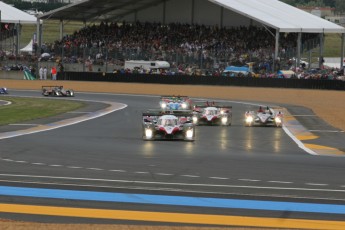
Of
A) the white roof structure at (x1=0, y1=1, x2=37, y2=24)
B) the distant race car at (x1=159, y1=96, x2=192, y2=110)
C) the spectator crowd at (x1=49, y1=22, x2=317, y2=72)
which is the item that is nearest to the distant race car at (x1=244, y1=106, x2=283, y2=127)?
the distant race car at (x1=159, y1=96, x2=192, y2=110)

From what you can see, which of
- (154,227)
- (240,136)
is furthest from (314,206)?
(240,136)

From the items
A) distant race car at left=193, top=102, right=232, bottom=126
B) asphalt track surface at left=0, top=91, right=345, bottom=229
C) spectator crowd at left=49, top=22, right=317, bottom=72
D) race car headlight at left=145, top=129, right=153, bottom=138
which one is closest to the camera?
asphalt track surface at left=0, top=91, right=345, bottom=229

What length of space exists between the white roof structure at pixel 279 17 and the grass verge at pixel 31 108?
23.2 meters

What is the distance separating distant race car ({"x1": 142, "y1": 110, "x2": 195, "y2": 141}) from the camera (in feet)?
78.9

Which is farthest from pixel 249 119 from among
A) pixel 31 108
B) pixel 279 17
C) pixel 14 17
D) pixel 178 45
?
pixel 14 17

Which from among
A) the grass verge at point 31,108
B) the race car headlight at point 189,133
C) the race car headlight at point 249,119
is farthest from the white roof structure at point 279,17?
the race car headlight at point 189,133

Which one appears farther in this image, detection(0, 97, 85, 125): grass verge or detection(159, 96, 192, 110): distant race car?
detection(159, 96, 192, 110): distant race car

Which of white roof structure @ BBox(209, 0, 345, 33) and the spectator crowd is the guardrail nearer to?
the spectator crowd

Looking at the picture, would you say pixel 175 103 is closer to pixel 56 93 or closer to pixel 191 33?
pixel 56 93

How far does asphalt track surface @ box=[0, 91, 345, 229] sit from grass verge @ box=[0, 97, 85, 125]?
17.5ft

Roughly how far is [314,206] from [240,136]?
13342 mm

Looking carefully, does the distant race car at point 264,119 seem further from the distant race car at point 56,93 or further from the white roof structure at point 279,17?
the white roof structure at point 279,17

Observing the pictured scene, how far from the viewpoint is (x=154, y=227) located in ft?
36.9

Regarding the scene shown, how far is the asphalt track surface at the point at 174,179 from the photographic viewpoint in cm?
1213
